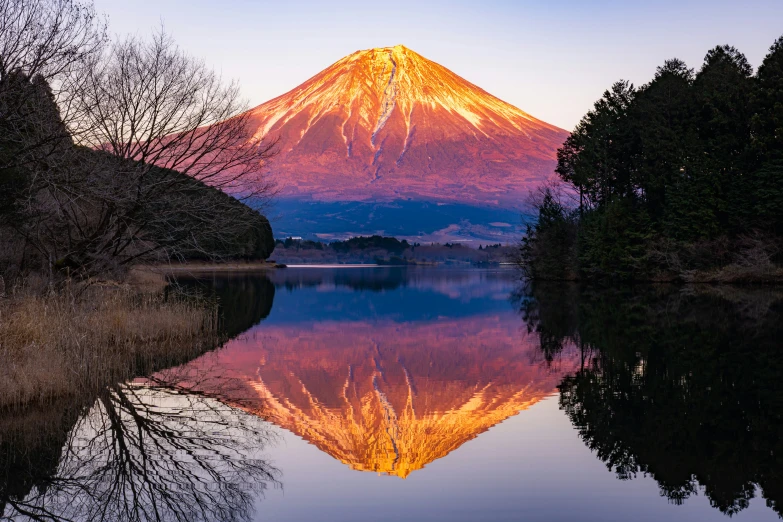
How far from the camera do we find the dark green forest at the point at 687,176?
46.0 metres

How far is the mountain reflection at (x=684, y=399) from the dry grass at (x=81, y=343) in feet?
24.9

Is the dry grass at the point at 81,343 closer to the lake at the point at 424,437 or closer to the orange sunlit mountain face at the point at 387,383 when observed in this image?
the lake at the point at 424,437

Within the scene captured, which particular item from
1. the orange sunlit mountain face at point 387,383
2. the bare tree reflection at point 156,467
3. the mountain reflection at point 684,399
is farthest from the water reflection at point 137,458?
the mountain reflection at point 684,399

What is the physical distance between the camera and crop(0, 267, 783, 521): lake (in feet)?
24.9

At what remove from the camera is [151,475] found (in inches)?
337

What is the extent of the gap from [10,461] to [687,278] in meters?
47.5

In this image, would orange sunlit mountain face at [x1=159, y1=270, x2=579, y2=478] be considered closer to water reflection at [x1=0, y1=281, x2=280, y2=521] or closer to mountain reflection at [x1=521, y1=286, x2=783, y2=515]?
water reflection at [x1=0, y1=281, x2=280, y2=521]

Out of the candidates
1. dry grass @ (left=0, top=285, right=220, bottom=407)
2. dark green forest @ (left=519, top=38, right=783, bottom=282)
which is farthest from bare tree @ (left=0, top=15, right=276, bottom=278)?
dark green forest @ (left=519, top=38, right=783, bottom=282)

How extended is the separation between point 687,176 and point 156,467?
4631cm

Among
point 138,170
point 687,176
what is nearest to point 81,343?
point 138,170

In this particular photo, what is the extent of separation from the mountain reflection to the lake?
0.04 m

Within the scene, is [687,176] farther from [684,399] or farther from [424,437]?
[424,437]

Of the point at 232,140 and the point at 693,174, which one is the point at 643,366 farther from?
the point at 693,174

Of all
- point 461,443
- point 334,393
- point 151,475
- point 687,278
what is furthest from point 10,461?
point 687,278
